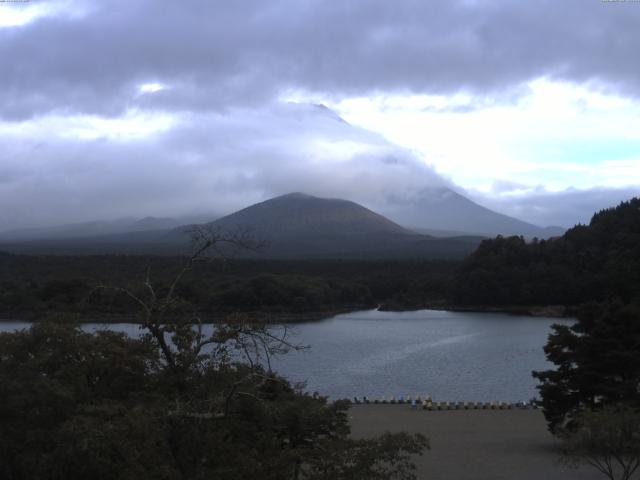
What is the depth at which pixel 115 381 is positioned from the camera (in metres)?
6.68

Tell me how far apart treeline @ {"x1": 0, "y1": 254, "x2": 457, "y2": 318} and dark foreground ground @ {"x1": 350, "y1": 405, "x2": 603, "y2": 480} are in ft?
56.1

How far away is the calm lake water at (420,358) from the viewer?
70.5 ft

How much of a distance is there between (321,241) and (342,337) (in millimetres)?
66820

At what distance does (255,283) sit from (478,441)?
30724 mm

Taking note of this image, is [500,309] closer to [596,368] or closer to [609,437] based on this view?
[596,368]

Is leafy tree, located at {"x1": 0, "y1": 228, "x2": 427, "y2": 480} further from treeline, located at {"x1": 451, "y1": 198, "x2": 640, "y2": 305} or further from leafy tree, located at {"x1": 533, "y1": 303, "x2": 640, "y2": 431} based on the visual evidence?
treeline, located at {"x1": 451, "y1": 198, "x2": 640, "y2": 305}

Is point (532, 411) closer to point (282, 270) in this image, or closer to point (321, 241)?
point (282, 270)

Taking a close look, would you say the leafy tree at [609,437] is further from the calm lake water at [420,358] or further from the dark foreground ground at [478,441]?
the calm lake water at [420,358]

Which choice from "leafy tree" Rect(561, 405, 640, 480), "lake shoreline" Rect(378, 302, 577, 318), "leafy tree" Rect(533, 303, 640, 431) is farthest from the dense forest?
"leafy tree" Rect(561, 405, 640, 480)

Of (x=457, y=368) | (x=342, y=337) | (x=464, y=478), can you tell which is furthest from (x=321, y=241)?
(x=464, y=478)

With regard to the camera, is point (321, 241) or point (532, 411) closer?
point (532, 411)

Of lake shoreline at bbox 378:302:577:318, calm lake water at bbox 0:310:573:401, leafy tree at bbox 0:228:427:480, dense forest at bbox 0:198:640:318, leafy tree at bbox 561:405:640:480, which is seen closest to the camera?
leafy tree at bbox 0:228:427:480

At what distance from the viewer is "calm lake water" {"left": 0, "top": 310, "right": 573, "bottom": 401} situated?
21.5 m

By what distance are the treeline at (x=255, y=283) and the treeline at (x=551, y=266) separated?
304 centimetres
